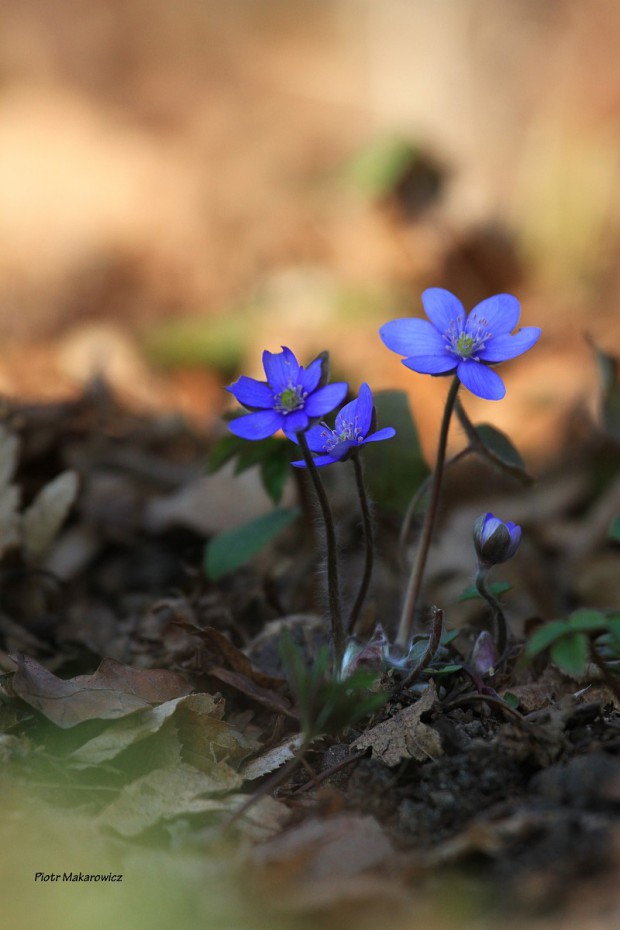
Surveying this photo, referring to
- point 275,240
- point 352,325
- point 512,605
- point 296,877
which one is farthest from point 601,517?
point 275,240

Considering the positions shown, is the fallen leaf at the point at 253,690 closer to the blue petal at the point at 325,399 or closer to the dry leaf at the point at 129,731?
the dry leaf at the point at 129,731

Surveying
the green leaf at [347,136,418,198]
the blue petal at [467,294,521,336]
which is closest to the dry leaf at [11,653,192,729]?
the blue petal at [467,294,521,336]

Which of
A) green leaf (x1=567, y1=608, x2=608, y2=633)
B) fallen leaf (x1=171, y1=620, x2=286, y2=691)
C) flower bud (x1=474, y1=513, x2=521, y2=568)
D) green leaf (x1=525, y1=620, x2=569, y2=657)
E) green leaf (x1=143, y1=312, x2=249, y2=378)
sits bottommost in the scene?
green leaf (x1=143, y1=312, x2=249, y2=378)

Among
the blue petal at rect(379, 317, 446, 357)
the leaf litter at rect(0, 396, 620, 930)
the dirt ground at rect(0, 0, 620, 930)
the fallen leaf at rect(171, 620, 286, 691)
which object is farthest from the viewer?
the fallen leaf at rect(171, 620, 286, 691)

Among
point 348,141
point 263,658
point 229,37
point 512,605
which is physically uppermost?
point 229,37

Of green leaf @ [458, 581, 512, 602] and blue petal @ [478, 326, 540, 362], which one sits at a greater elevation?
blue petal @ [478, 326, 540, 362]

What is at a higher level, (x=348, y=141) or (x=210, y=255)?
(x=348, y=141)

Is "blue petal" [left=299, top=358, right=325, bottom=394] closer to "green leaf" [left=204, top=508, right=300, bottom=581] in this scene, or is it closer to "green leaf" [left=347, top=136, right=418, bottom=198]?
"green leaf" [left=204, top=508, right=300, bottom=581]

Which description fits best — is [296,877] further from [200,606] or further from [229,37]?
[229,37]
